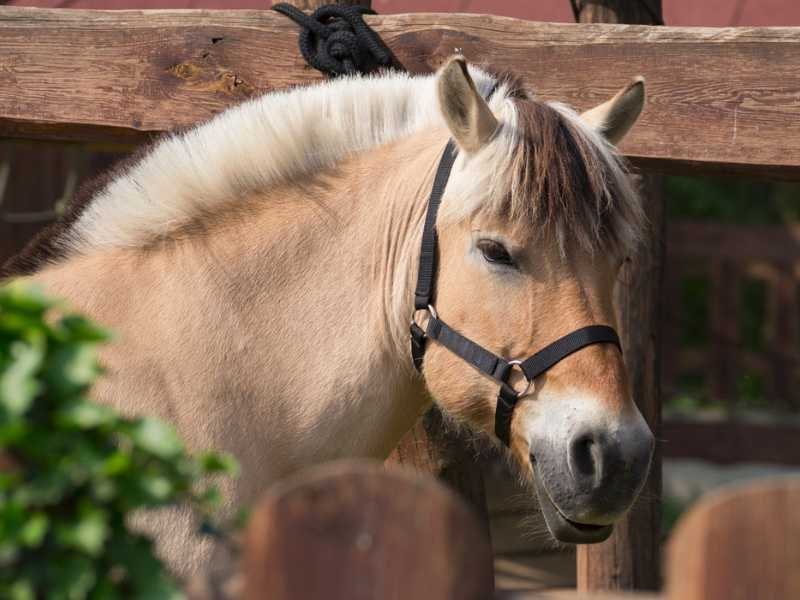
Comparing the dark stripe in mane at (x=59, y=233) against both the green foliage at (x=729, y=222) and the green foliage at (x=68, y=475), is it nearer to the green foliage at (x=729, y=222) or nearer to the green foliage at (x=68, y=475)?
the green foliage at (x=68, y=475)

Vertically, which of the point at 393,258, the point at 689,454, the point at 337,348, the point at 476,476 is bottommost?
the point at 689,454

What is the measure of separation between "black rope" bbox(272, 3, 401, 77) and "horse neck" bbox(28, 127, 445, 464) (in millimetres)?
479

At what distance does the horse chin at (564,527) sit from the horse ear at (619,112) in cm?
92

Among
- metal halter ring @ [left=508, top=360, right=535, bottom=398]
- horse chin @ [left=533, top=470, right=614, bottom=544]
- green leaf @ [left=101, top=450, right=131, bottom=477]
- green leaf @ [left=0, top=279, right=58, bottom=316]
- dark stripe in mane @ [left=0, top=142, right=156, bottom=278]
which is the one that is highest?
green leaf @ [left=0, top=279, right=58, bottom=316]

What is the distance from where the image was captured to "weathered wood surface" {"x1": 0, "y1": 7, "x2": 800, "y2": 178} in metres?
2.82

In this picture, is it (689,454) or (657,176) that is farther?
(689,454)

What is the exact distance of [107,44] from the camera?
3105 millimetres

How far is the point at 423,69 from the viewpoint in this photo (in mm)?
2980

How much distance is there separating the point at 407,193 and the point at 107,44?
119cm

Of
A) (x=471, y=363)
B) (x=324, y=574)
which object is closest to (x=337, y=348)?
(x=471, y=363)

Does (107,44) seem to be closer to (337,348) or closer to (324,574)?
(337,348)

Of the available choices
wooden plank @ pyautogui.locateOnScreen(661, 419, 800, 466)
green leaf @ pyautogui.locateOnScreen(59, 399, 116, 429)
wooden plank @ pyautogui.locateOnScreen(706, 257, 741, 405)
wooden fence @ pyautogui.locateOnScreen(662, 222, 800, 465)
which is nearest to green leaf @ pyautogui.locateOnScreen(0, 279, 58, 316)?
green leaf @ pyautogui.locateOnScreen(59, 399, 116, 429)

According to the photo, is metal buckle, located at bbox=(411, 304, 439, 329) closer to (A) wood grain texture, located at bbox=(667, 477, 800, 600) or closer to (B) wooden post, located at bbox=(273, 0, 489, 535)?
(B) wooden post, located at bbox=(273, 0, 489, 535)

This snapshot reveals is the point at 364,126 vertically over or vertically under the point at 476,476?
over
